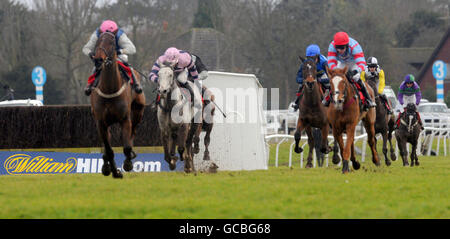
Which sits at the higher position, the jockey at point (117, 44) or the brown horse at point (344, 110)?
the jockey at point (117, 44)

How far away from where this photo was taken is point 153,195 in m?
9.48

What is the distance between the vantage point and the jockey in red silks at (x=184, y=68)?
13.6m

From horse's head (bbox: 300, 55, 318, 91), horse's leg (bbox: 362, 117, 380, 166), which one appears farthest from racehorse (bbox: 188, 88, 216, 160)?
horse's leg (bbox: 362, 117, 380, 166)

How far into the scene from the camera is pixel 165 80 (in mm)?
12867

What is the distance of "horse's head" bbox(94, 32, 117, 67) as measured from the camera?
37.4 ft

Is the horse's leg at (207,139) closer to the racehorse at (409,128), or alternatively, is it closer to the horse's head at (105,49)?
the horse's head at (105,49)

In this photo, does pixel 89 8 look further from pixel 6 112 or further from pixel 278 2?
pixel 6 112

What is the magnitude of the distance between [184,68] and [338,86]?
9.49 feet

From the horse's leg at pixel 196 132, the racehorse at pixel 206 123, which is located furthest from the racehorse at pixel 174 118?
the racehorse at pixel 206 123

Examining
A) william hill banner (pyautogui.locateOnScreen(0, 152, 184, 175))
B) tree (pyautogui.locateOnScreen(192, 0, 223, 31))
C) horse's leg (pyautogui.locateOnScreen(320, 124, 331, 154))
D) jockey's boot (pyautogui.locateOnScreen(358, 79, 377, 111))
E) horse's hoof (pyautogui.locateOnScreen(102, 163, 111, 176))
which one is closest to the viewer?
horse's hoof (pyautogui.locateOnScreen(102, 163, 111, 176))

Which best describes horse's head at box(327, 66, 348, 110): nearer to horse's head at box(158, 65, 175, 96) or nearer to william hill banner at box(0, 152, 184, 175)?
horse's head at box(158, 65, 175, 96)

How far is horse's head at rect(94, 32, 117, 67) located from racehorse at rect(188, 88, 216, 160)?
3303 mm

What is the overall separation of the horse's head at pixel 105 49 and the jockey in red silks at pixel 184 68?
179 cm
